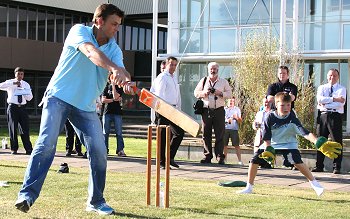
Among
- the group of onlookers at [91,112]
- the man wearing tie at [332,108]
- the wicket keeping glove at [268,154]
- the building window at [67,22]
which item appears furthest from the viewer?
the building window at [67,22]

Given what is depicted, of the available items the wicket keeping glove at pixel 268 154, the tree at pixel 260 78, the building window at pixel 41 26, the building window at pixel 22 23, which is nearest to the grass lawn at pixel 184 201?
the wicket keeping glove at pixel 268 154

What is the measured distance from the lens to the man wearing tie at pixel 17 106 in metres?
16.3

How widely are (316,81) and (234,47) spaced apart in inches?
147

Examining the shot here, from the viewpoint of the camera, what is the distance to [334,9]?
26203mm

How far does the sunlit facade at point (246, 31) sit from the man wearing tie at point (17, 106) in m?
10.3

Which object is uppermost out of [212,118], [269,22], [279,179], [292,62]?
[269,22]

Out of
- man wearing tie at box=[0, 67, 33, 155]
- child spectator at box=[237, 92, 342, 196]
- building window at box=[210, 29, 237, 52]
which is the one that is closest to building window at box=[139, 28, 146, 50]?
building window at box=[210, 29, 237, 52]

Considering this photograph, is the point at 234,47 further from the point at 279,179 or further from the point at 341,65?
the point at 279,179

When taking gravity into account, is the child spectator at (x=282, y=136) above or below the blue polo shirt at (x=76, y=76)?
below

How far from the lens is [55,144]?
7.04 meters

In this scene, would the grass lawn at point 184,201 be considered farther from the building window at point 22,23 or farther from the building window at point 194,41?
the building window at point 22,23

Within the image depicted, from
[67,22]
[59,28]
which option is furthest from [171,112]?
[67,22]

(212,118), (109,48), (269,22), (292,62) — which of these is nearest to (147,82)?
(269,22)

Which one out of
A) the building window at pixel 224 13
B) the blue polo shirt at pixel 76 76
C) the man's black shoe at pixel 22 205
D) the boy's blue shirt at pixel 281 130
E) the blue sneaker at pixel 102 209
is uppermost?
the building window at pixel 224 13
